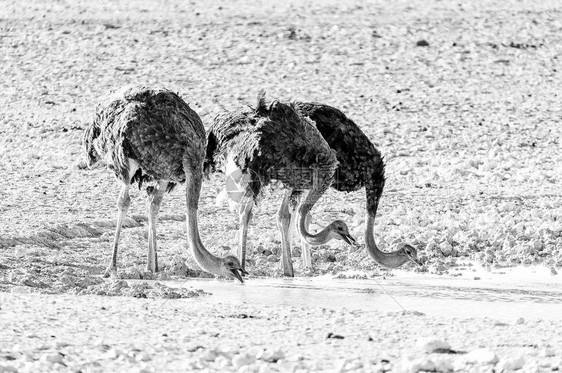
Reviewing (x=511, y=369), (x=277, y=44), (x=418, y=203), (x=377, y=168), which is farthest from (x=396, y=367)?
(x=277, y=44)

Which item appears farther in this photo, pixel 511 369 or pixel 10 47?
pixel 10 47

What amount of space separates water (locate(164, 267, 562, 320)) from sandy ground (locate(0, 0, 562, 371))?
1.14 feet

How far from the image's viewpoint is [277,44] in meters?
16.5

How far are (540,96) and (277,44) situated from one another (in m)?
3.58

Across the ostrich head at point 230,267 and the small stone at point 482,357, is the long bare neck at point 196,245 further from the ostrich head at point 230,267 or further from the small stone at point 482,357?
the small stone at point 482,357

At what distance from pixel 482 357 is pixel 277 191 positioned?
6209 millimetres

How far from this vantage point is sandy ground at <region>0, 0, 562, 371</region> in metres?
5.52

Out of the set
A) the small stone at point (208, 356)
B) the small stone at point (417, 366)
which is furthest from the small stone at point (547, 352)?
the small stone at point (208, 356)

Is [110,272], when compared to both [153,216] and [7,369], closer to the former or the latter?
[153,216]

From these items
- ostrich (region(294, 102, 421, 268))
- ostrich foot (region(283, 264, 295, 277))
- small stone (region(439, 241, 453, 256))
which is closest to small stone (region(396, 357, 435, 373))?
ostrich foot (region(283, 264, 295, 277))

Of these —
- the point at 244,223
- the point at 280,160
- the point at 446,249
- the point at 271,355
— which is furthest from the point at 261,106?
the point at 271,355

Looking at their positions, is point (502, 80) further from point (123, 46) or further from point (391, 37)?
point (123, 46)

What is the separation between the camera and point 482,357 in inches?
195

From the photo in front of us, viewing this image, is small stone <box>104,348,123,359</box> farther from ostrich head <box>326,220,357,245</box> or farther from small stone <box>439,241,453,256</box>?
small stone <box>439,241,453,256</box>
